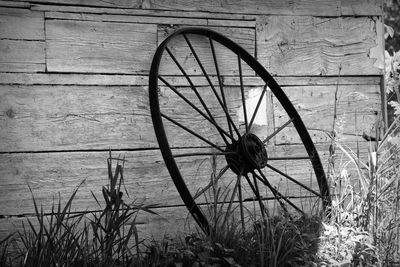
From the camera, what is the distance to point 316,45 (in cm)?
448

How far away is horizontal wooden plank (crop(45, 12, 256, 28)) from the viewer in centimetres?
374

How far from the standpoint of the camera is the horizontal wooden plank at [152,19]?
3.74 meters

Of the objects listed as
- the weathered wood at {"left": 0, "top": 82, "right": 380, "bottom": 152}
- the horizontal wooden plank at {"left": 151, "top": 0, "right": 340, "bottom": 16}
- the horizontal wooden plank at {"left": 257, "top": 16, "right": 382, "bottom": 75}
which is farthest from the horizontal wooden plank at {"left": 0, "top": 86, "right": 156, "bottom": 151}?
the horizontal wooden plank at {"left": 257, "top": 16, "right": 382, "bottom": 75}

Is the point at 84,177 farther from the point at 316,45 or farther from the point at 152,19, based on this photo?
the point at 316,45

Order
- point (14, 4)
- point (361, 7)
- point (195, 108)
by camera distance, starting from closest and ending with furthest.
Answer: point (14, 4), point (195, 108), point (361, 7)

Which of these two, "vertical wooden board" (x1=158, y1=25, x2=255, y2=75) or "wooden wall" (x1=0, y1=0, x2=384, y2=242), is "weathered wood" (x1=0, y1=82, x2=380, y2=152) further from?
"vertical wooden board" (x1=158, y1=25, x2=255, y2=75)

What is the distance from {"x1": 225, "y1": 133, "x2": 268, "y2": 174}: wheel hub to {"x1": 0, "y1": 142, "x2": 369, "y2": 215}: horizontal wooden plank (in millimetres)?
193

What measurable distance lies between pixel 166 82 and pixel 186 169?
58cm

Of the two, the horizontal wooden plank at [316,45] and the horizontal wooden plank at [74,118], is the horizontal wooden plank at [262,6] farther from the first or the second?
the horizontal wooden plank at [74,118]

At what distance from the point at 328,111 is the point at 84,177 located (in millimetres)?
1735

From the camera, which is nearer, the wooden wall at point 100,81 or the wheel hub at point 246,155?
the wooden wall at point 100,81

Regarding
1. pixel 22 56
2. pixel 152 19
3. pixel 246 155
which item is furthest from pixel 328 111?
pixel 22 56

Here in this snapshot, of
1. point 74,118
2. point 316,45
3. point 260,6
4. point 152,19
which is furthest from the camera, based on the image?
point 316,45

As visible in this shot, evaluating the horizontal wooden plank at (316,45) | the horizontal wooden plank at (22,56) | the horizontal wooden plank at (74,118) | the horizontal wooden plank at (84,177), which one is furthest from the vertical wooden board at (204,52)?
the horizontal wooden plank at (22,56)
